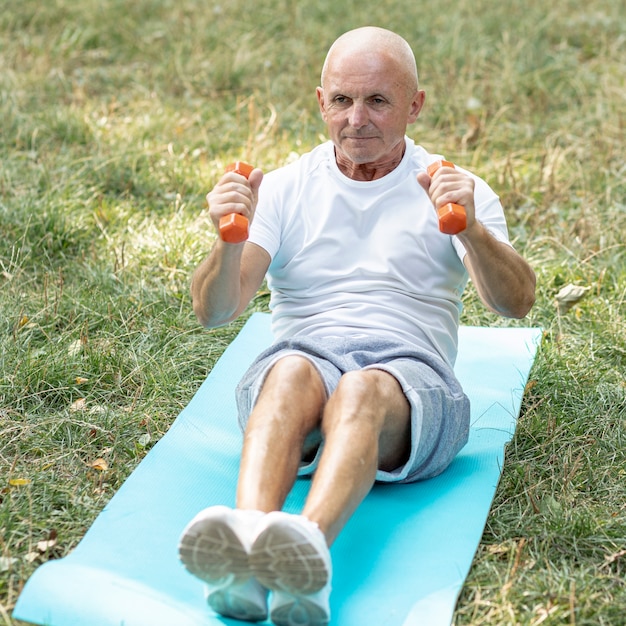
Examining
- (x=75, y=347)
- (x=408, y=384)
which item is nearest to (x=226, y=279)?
(x=408, y=384)

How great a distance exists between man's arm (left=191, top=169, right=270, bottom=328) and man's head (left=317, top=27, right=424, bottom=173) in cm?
37

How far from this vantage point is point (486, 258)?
2.84 metres

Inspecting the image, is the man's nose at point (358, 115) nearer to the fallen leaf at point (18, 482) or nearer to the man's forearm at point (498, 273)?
the man's forearm at point (498, 273)

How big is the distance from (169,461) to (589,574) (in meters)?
1.31

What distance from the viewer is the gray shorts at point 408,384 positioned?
280 cm

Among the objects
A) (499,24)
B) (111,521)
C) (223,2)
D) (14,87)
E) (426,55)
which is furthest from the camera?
(223,2)

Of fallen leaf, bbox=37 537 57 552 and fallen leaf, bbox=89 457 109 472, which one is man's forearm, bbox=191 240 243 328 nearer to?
fallen leaf, bbox=89 457 109 472

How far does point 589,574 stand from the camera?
2.62 metres

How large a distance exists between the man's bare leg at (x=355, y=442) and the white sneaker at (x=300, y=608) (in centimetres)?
15

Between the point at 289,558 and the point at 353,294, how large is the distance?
44.0 inches

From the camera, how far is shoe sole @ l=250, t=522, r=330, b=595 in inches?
85.5

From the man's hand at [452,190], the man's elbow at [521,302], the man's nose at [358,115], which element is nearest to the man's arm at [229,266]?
the man's nose at [358,115]

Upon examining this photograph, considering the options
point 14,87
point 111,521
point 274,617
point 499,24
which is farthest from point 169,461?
point 499,24

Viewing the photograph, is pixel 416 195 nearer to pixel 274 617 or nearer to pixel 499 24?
pixel 274 617
